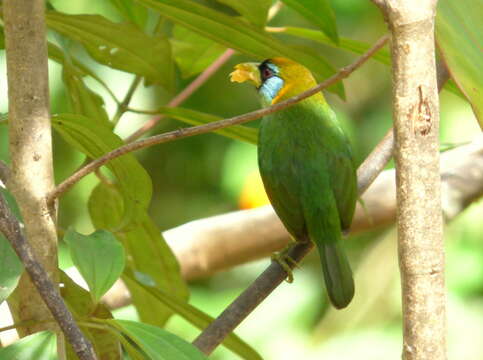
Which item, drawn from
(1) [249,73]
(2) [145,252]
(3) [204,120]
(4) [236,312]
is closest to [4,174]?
(4) [236,312]

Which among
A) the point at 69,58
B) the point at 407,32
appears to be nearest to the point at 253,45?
the point at 69,58

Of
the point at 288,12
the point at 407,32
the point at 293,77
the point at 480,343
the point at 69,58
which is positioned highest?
the point at 288,12

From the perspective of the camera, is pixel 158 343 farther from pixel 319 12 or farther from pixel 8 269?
pixel 319 12

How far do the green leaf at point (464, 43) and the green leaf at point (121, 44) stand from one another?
52 centimetres

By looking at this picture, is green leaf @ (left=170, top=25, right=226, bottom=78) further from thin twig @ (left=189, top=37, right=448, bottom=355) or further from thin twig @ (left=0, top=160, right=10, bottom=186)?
thin twig @ (left=0, top=160, right=10, bottom=186)

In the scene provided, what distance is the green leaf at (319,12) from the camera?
3.49 ft

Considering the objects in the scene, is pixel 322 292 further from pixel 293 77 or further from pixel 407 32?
pixel 407 32

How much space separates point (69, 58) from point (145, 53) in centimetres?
10

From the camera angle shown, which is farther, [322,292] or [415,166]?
[322,292]

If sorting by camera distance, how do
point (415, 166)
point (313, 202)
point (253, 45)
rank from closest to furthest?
point (415, 166) → point (253, 45) → point (313, 202)

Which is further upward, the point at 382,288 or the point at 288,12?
the point at 288,12

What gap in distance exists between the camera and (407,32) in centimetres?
68

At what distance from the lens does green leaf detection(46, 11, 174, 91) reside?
1.21m

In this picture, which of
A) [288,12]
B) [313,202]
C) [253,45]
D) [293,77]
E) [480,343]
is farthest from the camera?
[288,12]
